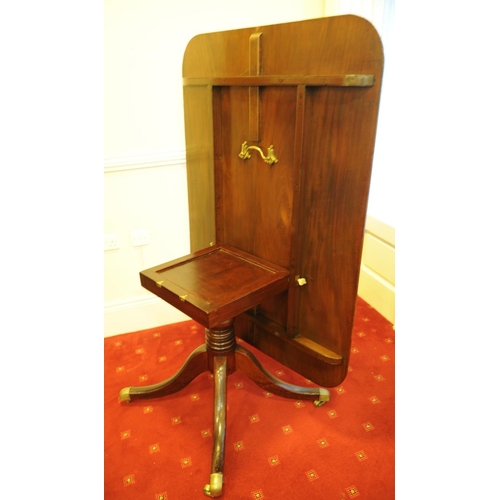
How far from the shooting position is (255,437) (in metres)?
1.68

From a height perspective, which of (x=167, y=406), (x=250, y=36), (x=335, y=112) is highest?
(x=250, y=36)

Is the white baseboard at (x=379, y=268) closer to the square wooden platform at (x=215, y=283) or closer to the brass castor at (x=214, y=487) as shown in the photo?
the square wooden platform at (x=215, y=283)

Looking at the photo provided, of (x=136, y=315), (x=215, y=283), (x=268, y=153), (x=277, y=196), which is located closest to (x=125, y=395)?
(x=136, y=315)

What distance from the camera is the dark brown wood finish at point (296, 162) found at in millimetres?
1266

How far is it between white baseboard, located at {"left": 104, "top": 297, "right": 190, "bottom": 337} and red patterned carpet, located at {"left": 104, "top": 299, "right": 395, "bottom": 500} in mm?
182

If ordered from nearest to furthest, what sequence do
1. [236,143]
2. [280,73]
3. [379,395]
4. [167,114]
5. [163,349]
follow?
1. [280,73]
2. [236,143]
3. [379,395]
4. [167,114]
5. [163,349]

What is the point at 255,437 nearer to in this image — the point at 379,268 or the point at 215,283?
the point at 215,283

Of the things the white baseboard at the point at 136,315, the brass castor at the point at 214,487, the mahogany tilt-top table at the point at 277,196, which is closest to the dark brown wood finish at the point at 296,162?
the mahogany tilt-top table at the point at 277,196

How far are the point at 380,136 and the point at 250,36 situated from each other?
1150 mm

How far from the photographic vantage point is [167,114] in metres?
2.01

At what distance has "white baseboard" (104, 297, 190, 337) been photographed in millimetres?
2303
